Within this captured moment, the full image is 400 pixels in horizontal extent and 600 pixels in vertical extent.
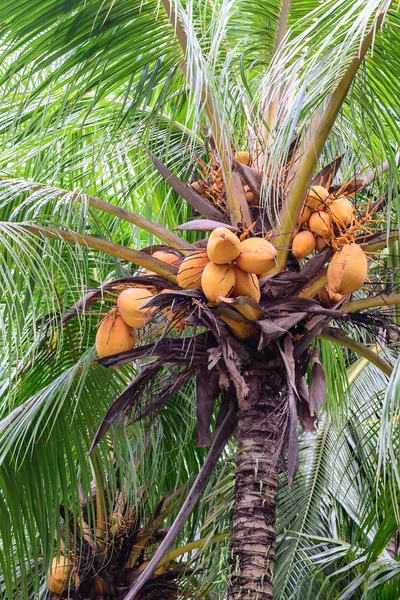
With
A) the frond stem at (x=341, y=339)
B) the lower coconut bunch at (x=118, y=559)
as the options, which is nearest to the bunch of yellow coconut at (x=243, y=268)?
the frond stem at (x=341, y=339)

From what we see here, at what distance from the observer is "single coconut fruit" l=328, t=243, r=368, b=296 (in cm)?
285

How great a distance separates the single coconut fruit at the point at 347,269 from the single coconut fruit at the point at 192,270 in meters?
0.45

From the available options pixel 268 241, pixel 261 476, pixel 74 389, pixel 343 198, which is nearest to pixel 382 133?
pixel 343 198

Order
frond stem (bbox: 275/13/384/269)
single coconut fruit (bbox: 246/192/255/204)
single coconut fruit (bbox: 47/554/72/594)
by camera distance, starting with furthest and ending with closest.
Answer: single coconut fruit (bbox: 47/554/72/594) < single coconut fruit (bbox: 246/192/255/204) < frond stem (bbox: 275/13/384/269)

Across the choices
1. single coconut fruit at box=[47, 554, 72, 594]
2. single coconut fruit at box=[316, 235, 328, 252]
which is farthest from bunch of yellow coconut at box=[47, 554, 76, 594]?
single coconut fruit at box=[316, 235, 328, 252]

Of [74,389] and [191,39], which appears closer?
[191,39]

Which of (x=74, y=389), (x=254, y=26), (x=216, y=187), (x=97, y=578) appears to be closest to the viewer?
(x=216, y=187)

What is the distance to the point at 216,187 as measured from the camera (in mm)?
3301

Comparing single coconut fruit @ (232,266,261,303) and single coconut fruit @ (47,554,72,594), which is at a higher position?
single coconut fruit @ (232,266,261,303)

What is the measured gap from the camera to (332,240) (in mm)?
2947

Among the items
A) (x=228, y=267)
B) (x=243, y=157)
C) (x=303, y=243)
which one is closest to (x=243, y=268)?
(x=228, y=267)

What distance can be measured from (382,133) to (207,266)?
0.87 meters

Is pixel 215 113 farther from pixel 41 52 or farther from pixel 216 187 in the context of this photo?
pixel 41 52

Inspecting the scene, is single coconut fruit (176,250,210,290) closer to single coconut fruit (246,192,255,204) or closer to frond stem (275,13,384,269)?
frond stem (275,13,384,269)
